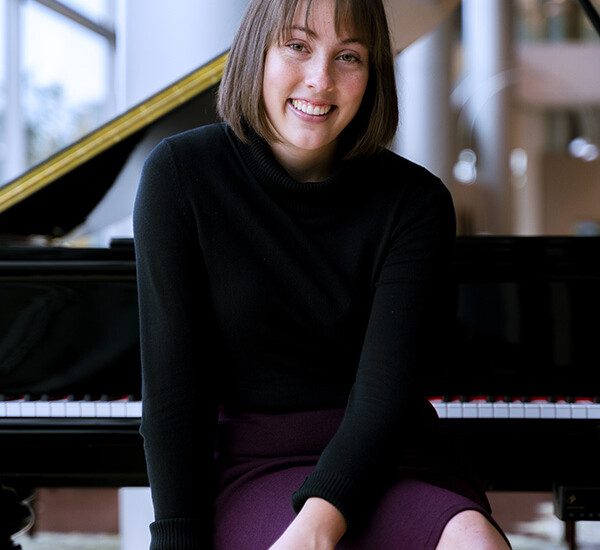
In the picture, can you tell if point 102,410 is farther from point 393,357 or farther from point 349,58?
point 349,58

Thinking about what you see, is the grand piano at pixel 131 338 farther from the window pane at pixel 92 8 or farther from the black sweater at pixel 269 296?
the window pane at pixel 92 8

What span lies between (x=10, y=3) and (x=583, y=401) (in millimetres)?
3993

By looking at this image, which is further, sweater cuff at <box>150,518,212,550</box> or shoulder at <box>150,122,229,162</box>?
shoulder at <box>150,122,229,162</box>

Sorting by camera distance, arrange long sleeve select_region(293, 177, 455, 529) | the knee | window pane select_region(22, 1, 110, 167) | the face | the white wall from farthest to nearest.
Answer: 1. window pane select_region(22, 1, 110, 167)
2. the white wall
3. the face
4. long sleeve select_region(293, 177, 455, 529)
5. the knee

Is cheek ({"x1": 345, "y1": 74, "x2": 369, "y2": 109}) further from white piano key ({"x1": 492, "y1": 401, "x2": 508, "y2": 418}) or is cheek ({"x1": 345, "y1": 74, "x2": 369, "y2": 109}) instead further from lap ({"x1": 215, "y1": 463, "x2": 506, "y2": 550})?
white piano key ({"x1": 492, "y1": 401, "x2": 508, "y2": 418})

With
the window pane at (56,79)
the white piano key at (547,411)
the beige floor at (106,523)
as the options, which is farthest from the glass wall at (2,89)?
the white piano key at (547,411)

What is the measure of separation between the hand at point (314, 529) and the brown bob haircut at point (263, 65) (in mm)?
590

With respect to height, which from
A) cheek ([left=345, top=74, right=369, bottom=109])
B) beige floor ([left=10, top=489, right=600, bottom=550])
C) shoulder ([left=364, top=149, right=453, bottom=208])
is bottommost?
beige floor ([left=10, top=489, right=600, bottom=550])

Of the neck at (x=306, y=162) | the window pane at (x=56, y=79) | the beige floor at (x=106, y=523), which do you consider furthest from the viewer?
the window pane at (x=56, y=79)

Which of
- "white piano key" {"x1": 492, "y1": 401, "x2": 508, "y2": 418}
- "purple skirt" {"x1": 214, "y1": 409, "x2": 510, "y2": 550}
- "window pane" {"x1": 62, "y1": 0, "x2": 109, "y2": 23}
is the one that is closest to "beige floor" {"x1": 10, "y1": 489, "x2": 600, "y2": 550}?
"white piano key" {"x1": 492, "y1": 401, "x2": 508, "y2": 418}

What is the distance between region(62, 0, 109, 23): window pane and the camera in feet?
19.0

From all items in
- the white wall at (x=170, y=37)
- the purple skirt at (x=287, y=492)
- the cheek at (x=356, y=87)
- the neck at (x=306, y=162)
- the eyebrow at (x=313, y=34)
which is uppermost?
the white wall at (x=170, y=37)

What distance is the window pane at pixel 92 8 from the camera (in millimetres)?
5785

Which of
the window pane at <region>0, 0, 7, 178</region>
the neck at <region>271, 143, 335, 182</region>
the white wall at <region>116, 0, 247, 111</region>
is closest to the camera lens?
the neck at <region>271, 143, 335, 182</region>
